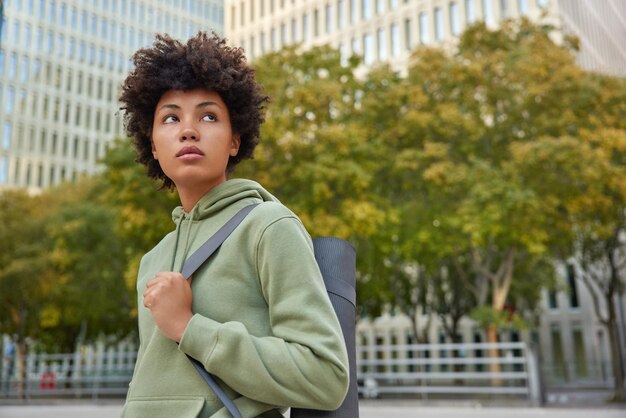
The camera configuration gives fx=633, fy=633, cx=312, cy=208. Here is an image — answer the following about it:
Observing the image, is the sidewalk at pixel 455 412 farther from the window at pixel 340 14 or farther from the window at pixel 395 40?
the window at pixel 340 14

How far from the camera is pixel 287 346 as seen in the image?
1.35 m

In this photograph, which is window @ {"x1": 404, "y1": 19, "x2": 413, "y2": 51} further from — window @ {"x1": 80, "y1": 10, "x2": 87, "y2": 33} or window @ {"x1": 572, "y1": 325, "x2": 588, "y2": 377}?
window @ {"x1": 80, "y1": 10, "x2": 87, "y2": 33}

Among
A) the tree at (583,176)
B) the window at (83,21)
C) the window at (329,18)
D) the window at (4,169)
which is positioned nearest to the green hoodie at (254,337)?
the tree at (583,176)

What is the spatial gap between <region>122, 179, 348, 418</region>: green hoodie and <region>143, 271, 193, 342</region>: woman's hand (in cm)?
3

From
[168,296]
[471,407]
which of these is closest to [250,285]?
[168,296]

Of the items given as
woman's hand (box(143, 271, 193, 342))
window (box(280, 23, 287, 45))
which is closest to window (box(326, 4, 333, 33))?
window (box(280, 23, 287, 45))

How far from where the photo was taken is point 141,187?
1780 cm

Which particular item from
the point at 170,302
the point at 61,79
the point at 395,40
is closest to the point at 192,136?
the point at 170,302

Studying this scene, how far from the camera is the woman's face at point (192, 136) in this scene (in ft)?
5.24

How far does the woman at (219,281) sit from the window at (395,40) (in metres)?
49.7

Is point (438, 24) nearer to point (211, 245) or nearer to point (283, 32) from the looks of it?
point (283, 32)

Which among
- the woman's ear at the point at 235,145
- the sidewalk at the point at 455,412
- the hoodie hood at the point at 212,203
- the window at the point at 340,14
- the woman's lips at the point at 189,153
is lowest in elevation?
the sidewalk at the point at 455,412

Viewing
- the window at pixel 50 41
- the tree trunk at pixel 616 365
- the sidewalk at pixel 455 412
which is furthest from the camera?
the window at pixel 50 41

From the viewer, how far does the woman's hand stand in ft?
4.58
